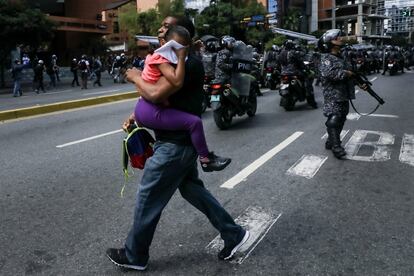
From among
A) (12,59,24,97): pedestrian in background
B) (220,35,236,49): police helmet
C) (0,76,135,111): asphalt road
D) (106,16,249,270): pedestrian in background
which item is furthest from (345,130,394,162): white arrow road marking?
(12,59,24,97): pedestrian in background

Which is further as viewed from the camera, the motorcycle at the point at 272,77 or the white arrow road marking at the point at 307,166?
the motorcycle at the point at 272,77

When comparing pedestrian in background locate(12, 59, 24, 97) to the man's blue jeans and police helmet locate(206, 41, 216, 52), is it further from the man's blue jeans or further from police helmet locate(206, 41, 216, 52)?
the man's blue jeans

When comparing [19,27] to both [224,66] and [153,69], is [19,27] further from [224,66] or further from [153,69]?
[153,69]

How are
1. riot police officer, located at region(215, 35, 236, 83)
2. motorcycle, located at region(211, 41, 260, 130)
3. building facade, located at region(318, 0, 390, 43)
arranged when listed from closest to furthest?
motorcycle, located at region(211, 41, 260, 130), riot police officer, located at region(215, 35, 236, 83), building facade, located at region(318, 0, 390, 43)

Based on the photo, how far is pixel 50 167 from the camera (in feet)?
20.6

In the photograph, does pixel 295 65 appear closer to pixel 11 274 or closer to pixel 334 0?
pixel 11 274

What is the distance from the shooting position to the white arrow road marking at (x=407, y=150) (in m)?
6.49

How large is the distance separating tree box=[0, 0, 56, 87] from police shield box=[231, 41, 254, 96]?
18.9 m

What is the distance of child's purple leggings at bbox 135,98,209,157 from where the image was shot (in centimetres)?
294

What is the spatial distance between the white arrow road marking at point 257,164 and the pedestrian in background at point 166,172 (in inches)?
76.8

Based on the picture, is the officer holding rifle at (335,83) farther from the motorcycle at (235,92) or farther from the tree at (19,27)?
the tree at (19,27)

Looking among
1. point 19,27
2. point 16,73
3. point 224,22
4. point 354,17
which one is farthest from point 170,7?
point 354,17

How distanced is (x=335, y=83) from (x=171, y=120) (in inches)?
165

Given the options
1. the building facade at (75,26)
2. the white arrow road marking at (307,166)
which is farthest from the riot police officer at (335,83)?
the building facade at (75,26)
